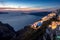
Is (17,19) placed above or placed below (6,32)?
above

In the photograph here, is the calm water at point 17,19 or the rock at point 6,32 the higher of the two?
the calm water at point 17,19

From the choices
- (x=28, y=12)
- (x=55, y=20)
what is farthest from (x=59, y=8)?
(x=28, y=12)

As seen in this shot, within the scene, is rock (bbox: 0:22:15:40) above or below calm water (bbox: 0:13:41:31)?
below

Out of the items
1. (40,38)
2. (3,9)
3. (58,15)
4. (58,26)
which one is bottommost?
(40,38)

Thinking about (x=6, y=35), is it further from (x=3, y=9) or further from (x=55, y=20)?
(x=55, y=20)
